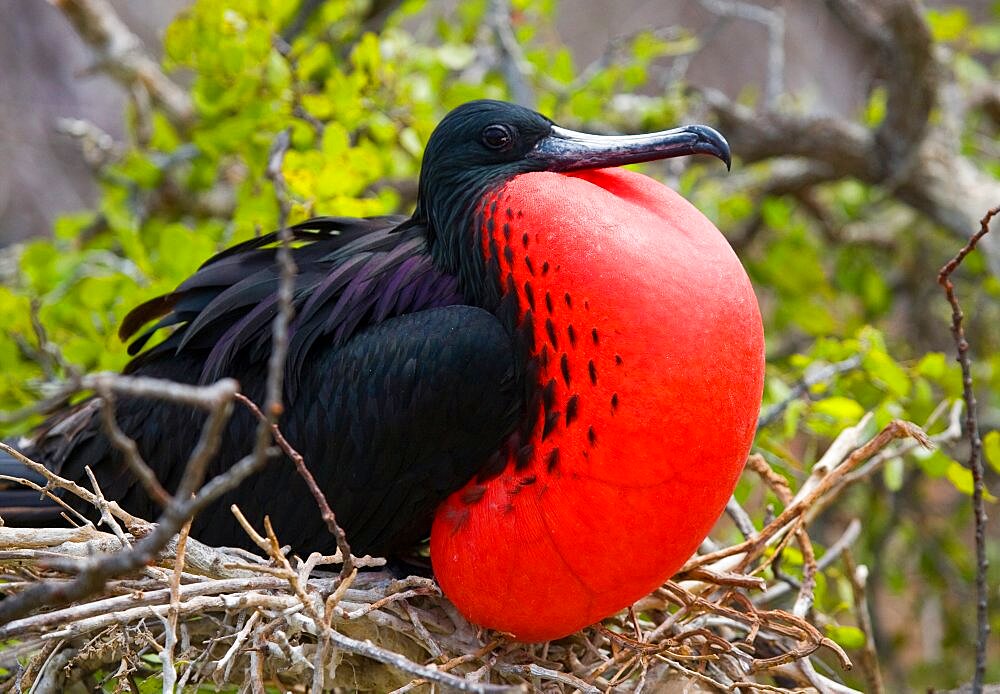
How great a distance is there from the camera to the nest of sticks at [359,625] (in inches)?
→ 52.7

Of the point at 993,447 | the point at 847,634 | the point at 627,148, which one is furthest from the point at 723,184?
the point at 627,148

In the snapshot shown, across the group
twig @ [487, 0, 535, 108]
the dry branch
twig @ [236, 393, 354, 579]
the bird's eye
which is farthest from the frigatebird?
the dry branch

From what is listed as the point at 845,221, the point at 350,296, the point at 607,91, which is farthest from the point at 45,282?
the point at 845,221

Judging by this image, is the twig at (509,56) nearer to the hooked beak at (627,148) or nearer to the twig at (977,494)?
the hooked beak at (627,148)

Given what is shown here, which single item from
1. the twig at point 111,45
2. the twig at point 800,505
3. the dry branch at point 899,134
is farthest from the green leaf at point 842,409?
the twig at point 111,45

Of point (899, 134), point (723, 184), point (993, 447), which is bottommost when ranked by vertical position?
point (993, 447)

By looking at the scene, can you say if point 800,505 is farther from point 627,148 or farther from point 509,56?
point 509,56

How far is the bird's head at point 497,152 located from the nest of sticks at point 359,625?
0.47 meters

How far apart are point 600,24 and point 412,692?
19.3 feet

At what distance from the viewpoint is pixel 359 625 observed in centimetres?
155

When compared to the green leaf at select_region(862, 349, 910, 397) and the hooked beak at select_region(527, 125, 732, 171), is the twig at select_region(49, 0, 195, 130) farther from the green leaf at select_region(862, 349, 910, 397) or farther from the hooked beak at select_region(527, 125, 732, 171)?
the green leaf at select_region(862, 349, 910, 397)

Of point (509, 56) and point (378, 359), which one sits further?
point (509, 56)

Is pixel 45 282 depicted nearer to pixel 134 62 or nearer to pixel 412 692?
pixel 134 62

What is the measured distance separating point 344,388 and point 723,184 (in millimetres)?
1696
